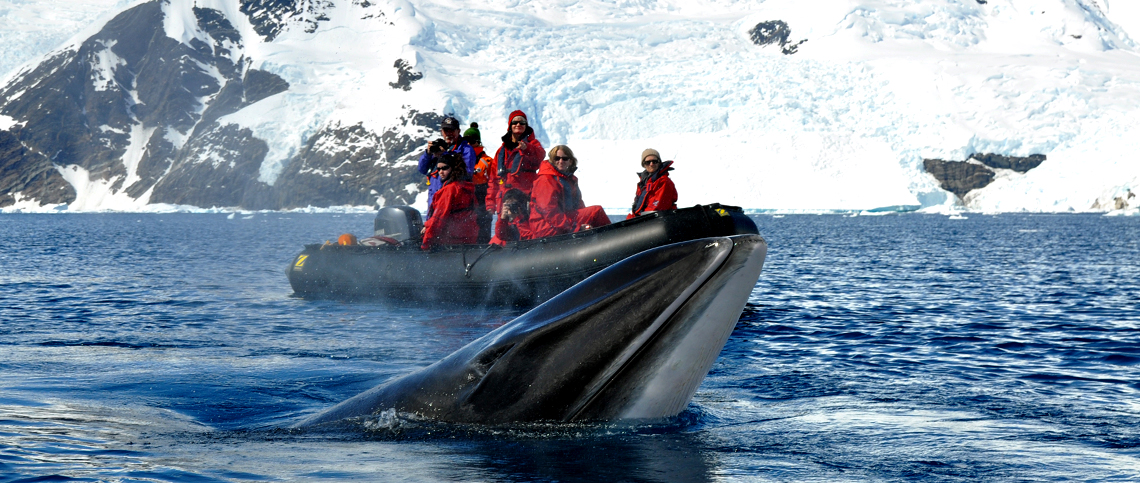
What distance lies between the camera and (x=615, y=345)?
3711mm

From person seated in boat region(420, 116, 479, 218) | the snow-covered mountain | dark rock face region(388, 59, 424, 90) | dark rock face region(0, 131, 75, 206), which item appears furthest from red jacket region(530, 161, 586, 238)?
dark rock face region(0, 131, 75, 206)

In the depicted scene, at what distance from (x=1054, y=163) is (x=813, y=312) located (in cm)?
6596

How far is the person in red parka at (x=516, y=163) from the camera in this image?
12.8 metres

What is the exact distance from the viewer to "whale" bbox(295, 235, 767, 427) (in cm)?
356

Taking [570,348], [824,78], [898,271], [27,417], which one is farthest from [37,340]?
[824,78]

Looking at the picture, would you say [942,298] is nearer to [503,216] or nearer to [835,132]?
[503,216]

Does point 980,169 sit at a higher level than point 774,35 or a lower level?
lower

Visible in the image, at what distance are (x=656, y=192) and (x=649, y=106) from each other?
6935 centimetres

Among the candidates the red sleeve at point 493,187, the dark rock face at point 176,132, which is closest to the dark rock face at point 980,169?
the dark rock face at point 176,132

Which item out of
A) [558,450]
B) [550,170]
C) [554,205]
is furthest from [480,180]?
[558,450]

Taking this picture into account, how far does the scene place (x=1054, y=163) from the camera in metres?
70.4

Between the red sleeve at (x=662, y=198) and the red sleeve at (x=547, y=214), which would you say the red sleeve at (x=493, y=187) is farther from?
the red sleeve at (x=662, y=198)

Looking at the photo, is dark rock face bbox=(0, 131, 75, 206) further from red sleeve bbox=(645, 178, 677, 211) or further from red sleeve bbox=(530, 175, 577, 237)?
red sleeve bbox=(645, 178, 677, 211)

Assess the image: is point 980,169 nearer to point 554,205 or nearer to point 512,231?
point 512,231
